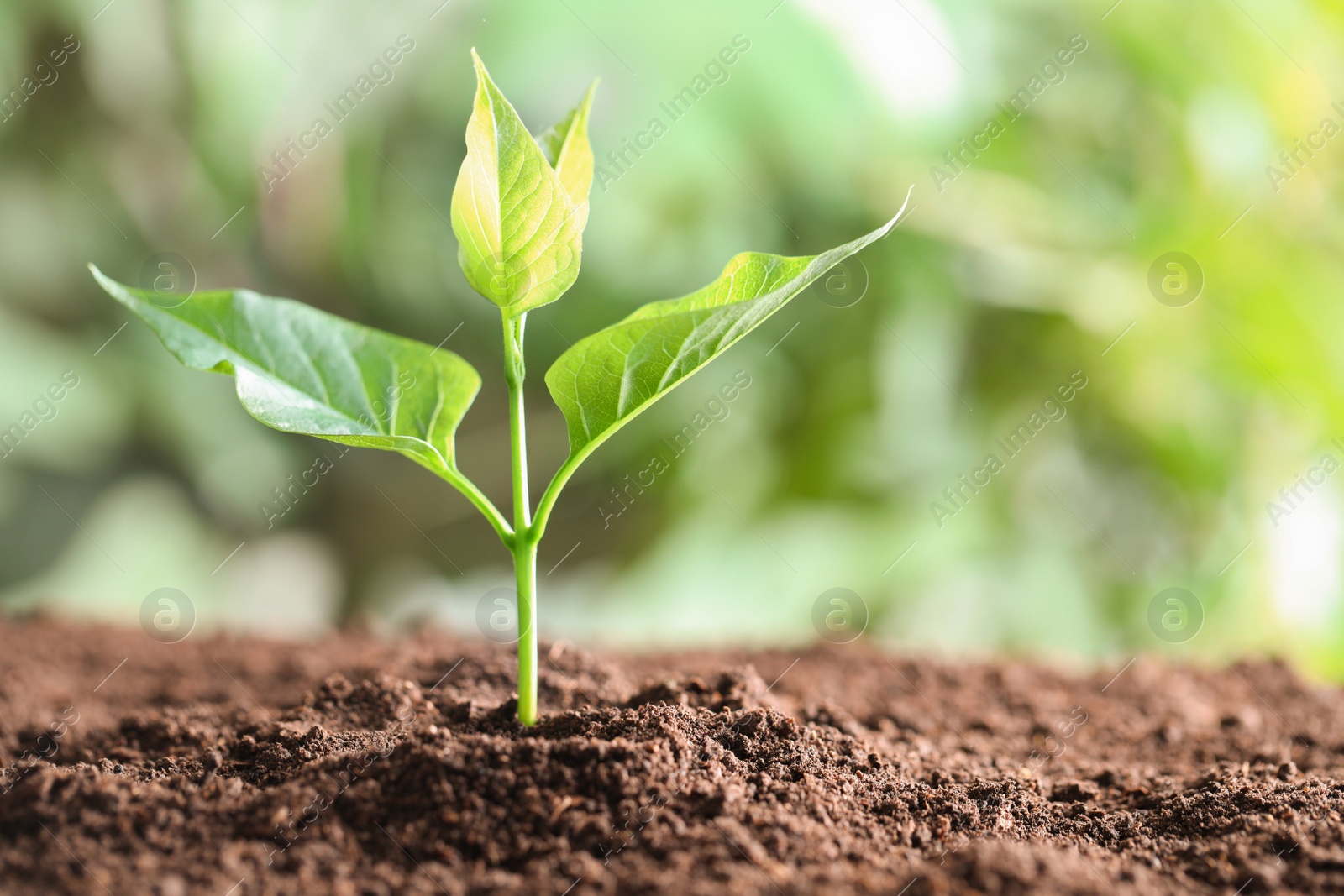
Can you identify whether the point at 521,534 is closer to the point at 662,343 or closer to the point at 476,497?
the point at 476,497

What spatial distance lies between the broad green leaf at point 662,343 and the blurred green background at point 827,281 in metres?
1.50

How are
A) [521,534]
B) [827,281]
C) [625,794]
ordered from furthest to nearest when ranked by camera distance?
[827,281]
[521,534]
[625,794]

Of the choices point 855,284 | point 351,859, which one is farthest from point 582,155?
point 855,284

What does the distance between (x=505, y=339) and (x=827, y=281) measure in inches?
65.0

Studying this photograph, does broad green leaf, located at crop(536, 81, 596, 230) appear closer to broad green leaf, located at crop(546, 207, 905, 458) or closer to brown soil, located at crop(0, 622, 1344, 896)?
broad green leaf, located at crop(546, 207, 905, 458)

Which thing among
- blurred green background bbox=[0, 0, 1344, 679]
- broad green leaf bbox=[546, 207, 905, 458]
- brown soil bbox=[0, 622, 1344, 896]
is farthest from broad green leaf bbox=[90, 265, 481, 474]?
blurred green background bbox=[0, 0, 1344, 679]

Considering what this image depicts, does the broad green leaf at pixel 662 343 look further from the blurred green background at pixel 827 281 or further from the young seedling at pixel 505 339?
the blurred green background at pixel 827 281

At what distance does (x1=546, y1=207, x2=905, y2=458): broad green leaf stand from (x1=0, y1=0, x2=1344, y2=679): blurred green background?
1503 millimetres

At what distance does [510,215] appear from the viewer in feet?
2.43

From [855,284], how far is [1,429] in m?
2.07

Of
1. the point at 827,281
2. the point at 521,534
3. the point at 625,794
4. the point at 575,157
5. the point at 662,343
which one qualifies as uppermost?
the point at 827,281

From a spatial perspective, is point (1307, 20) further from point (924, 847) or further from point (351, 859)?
point (351, 859)

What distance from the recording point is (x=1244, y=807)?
83 cm

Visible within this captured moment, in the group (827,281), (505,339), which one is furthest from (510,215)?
(827,281)
